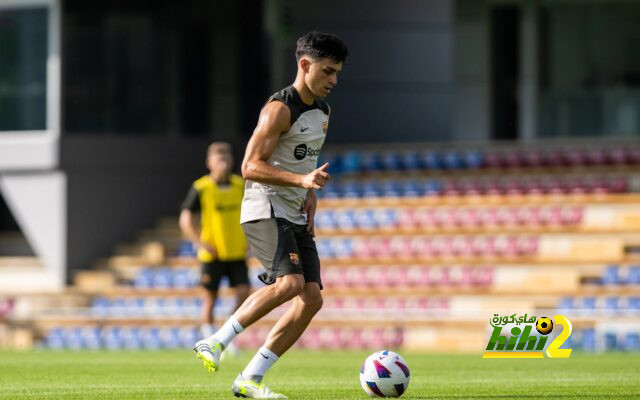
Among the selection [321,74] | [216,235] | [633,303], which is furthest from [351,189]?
[321,74]

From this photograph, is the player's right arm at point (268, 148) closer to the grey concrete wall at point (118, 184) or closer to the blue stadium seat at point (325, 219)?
the blue stadium seat at point (325, 219)

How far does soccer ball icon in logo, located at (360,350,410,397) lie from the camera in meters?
8.41

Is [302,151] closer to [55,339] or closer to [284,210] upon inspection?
[284,210]

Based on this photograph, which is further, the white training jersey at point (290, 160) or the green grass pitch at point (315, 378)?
the green grass pitch at point (315, 378)

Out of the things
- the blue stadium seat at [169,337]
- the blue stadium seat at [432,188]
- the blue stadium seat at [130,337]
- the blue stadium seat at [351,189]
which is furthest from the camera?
the blue stadium seat at [351,189]

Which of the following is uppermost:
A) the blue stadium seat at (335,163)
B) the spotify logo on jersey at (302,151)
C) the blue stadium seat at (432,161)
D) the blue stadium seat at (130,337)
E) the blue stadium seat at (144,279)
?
the spotify logo on jersey at (302,151)

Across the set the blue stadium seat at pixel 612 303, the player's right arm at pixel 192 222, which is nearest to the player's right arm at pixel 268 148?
the player's right arm at pixel 192 222

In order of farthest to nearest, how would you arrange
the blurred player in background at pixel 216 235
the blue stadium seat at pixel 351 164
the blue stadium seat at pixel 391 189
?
the blue stadium seat at pixel 351 164
the blue stadium seat at pixel 391 189
the blurred player in background at pixel 216 235

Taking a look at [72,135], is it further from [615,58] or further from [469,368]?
A: [469,368]

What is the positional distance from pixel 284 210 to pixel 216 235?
24.5 feet

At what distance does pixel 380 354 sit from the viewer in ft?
28.1

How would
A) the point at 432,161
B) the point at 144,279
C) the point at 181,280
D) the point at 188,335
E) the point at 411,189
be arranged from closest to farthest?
the point at 188,335, the point at 181,280, the point at 144,279, the point at 411,189, the point at 432,161

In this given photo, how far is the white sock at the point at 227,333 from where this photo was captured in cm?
839

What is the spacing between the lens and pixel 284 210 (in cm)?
865
